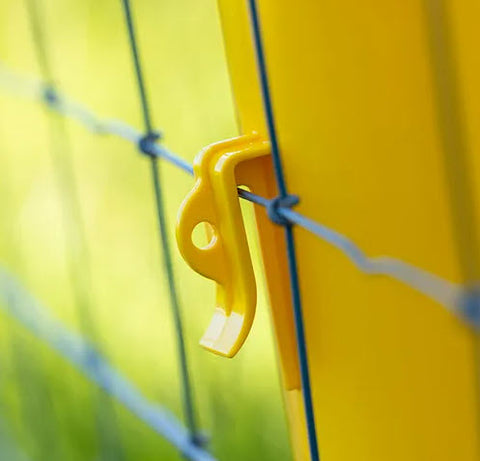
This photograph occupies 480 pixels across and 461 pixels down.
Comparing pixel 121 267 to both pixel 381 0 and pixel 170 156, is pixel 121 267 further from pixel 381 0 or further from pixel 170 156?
pixel 381 0

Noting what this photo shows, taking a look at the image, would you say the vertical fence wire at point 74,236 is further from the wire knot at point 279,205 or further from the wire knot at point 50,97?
the wire knot at point 279,205

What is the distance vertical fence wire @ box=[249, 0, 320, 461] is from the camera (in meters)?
0.34

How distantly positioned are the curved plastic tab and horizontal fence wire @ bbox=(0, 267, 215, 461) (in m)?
0.28

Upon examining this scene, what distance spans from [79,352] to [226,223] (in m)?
0.56

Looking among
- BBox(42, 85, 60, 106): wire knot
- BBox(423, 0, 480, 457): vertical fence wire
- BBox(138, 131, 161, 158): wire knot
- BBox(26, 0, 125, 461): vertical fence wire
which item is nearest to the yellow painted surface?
BBox(423, 0, 480, 457): vertical fence wire

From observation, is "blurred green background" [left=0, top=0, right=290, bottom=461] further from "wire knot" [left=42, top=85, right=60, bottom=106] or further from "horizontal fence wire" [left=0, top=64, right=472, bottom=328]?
"horizontal fence wire" [left=0, top=64, right=472, bottom=328]

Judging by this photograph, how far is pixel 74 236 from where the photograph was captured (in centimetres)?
95

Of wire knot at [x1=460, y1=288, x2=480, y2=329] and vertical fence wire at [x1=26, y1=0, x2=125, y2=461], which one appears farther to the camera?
vertical fence wire at [x1=26, y1=0, x2=125, y2=461]

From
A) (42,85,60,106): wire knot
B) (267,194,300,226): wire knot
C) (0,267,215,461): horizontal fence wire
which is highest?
(42,85,60,106): wire knot

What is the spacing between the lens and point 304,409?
1.23 feet

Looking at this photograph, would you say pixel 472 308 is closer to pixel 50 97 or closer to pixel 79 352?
pixel 50 97

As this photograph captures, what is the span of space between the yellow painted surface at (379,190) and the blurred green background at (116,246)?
0.33 m

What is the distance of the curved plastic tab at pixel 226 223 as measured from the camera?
34 cm

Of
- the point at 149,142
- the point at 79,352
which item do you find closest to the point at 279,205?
the point at 149,142
